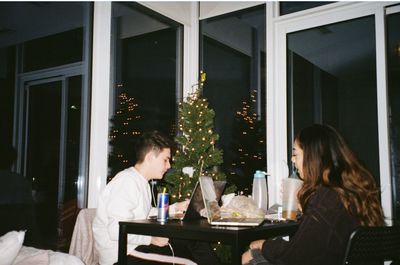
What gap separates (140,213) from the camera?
2242 millimetres

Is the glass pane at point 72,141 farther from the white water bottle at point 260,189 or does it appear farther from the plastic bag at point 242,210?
the plastic bag at point 242,210

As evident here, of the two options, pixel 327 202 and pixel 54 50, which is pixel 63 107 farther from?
pixel 327 202

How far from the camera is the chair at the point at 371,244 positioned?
1390 millimetres

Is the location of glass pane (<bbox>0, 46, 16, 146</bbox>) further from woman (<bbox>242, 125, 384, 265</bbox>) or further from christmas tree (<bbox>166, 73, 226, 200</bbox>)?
woman (<bbox>242, 125, 384, 265</bbox>)

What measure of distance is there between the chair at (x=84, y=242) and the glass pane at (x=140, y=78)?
4.59 ft

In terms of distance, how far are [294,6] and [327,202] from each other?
10.3 ft

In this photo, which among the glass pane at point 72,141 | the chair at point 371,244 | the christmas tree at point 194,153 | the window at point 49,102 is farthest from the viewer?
the christmas tree at point 194,153

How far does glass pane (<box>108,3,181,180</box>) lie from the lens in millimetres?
4012

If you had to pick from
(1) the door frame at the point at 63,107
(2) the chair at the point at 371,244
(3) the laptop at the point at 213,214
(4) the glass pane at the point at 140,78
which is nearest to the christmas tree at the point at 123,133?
(4) the glass pane at the point at 140,78

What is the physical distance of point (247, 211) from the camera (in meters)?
1.88

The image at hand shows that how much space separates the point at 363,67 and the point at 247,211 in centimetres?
252

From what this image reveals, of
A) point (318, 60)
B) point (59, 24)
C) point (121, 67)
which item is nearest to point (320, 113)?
point (318, 60)

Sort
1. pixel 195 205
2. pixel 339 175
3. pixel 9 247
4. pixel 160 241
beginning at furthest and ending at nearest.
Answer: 1. pixel 195 205
2. pixel 160 241
3. pixel 9 247
4. pixel 339 175

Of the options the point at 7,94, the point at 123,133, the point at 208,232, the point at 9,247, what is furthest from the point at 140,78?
the point at 208,232
